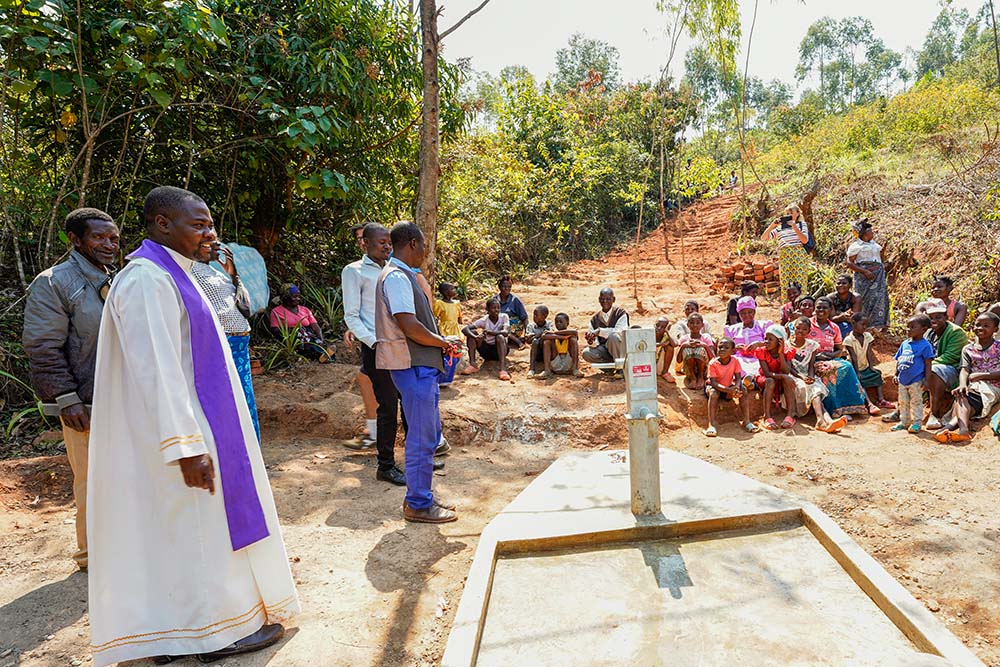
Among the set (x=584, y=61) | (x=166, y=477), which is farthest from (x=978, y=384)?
(x=584, y=61)

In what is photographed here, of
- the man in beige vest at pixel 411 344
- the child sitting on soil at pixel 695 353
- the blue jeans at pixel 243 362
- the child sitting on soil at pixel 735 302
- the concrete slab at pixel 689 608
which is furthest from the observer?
the child sitting on soil at pixel 735 302

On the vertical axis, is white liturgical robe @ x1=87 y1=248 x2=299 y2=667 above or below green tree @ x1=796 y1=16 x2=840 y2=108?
below

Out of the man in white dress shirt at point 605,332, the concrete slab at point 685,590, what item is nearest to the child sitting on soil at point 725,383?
the man in white dress shirt at point 605,332

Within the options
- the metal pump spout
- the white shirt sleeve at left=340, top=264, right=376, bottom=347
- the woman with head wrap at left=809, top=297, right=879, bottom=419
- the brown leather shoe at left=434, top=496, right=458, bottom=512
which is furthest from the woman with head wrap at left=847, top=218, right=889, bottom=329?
the white shirt sleeve at left=340, top=264, right=376, bottom=347

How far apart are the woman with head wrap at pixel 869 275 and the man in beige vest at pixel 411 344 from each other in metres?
6.05

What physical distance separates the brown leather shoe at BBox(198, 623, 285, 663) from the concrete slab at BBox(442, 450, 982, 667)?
2.16 feet

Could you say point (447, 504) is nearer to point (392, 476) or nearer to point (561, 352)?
point (392, 476)

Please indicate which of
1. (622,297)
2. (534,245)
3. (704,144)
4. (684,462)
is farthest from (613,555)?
(704,144)

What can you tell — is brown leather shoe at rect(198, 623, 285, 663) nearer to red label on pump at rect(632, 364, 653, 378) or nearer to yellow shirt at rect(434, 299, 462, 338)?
red label on pump at rect(632, 364, 653, 378)

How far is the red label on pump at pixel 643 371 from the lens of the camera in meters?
2.93

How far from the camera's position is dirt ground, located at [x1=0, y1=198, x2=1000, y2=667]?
96.6 inches

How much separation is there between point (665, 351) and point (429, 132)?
3.30 m

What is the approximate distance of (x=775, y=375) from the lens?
556 cm

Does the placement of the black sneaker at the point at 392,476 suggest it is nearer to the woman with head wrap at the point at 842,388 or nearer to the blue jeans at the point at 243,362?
the blue jeans at the point at 243,362
